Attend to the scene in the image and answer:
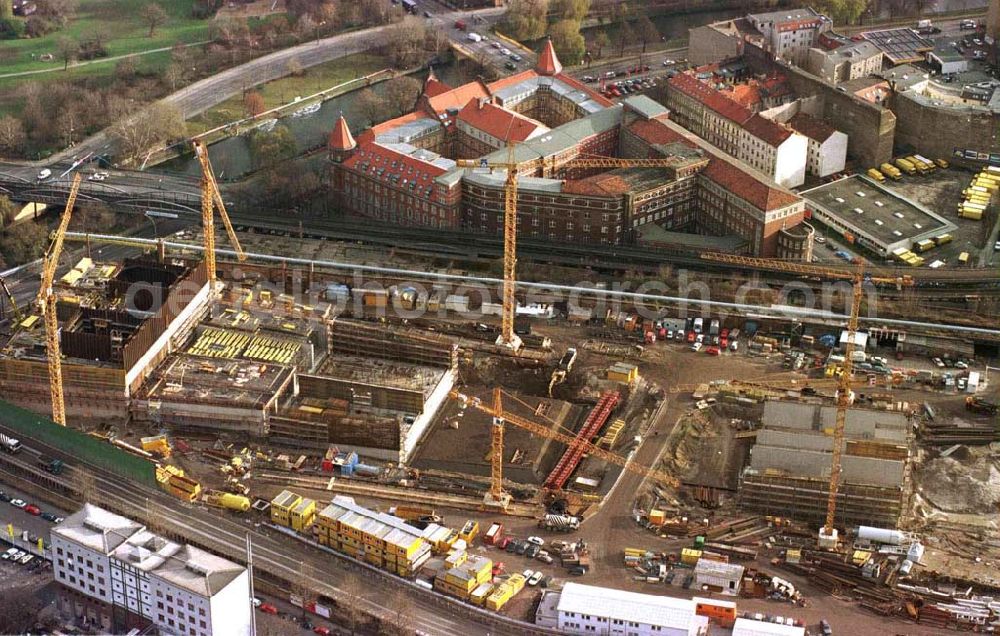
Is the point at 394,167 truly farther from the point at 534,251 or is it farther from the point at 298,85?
the point at 298,85

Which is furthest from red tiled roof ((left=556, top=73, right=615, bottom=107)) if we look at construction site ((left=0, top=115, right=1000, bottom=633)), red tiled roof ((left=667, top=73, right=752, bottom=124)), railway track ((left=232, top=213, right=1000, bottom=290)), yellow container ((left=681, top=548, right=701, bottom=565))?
yellow container ((left=681, top=548, right=701, bottom=565))

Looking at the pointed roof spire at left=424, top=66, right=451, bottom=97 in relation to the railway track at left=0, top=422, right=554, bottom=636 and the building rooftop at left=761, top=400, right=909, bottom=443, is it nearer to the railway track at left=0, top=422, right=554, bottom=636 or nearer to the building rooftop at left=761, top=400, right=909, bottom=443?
the building rooftop at left=761, top=400, right=909, bottom=443

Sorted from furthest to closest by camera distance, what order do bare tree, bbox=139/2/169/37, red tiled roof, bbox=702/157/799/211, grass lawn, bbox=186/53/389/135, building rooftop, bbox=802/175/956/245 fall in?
bare tree, bbox=139/2/169/37
grass lawn, bbox=186/53/389/135
building rooftop, bbox=802/175/956/245
red tiled roof, bbox=702/157/799/211

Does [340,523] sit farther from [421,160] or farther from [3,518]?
[421,160]

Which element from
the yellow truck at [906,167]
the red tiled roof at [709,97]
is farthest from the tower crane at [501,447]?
the yellow truck at [906,167]

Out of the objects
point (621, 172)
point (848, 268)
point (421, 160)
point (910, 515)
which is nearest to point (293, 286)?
point (421, 160)

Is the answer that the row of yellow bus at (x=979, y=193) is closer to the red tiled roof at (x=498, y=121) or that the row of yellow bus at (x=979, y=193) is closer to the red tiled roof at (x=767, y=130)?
the red tiled roof at (x=767, y=130)

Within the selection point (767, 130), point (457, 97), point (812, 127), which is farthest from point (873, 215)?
point (457, 97)
